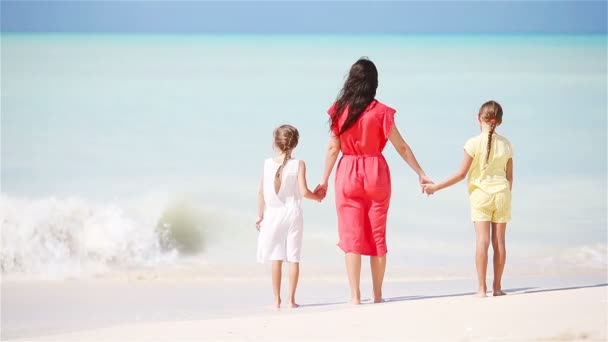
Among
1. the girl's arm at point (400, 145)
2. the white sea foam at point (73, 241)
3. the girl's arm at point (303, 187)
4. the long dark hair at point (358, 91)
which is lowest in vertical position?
the white sea foam at point (73, 241)

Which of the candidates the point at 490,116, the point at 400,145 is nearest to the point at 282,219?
the point at 400,145

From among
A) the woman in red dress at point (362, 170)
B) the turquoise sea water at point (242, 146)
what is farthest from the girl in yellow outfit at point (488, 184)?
the turquoise sea water at point (242, 146)

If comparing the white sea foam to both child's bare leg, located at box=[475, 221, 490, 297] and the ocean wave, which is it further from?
child's bare leg, located at box=[475, 221, 490, 297]

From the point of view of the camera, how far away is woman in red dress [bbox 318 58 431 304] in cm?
556

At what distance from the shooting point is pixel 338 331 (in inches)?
185

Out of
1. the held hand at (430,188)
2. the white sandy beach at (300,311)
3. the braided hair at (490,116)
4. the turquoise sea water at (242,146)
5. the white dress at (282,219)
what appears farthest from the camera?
the turquoise sea water at (242,146)

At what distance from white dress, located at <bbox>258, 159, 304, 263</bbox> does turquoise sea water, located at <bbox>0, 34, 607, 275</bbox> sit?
75.8 inches

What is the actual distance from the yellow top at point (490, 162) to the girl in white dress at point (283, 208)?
3.23ft

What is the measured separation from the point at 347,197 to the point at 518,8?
38330mm

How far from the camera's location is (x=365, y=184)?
5.57m

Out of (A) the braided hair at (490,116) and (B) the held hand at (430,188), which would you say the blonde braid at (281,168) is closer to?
(B) the held hand at (430,188)

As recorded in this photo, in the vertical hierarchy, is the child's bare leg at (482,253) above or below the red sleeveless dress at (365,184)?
below

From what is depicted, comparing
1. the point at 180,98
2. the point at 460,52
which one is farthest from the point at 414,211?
the point at 460,52

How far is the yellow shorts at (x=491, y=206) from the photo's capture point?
5.48m
